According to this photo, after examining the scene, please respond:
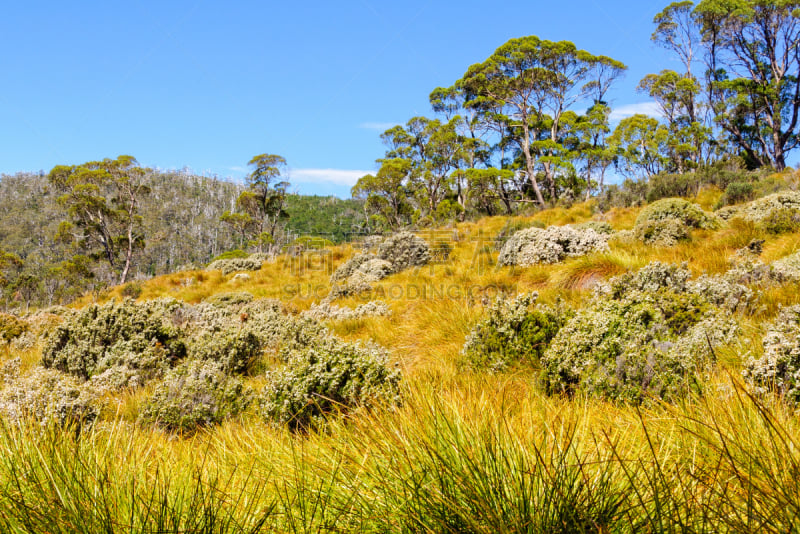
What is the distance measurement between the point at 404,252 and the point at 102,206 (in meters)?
40.0

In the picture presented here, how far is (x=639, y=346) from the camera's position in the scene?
344 centimetres

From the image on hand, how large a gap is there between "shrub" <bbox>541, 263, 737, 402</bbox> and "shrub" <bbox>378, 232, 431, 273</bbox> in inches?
322

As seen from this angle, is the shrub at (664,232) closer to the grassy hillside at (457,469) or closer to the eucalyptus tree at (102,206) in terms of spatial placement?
the grassy hillside at (457,469)

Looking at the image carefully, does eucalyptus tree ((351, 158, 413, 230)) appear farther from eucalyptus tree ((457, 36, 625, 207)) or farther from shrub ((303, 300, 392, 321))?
shrub ((303, 300, 392, 321))

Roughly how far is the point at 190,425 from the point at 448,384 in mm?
2383

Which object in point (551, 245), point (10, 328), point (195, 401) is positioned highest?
point (551, 245)

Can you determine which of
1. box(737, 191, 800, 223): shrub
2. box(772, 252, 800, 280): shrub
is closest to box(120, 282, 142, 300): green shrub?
box(772, 252, 800, 280): shrub

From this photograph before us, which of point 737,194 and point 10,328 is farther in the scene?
point 737,194

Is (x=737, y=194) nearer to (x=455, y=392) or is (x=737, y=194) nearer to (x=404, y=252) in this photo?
(x=404, y=252)

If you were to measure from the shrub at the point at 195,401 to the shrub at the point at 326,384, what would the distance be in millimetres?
547

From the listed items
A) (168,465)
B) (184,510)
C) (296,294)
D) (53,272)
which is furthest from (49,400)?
(53,272)

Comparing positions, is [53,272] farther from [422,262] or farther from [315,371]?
[315,371]

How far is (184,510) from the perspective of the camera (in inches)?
77.5

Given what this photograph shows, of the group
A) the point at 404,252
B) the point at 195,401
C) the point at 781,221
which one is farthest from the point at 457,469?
the point at 404,252
